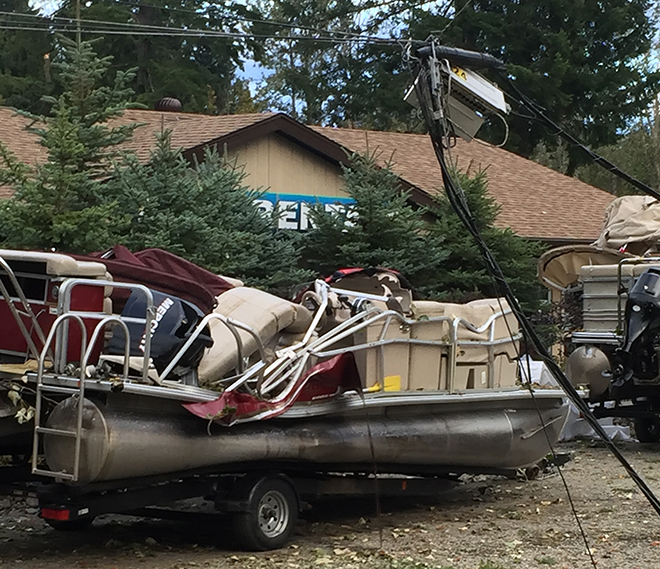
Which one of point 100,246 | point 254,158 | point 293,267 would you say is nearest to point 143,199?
point 100,246

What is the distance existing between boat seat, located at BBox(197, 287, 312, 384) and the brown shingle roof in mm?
11868

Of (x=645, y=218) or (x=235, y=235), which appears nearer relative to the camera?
(x=235, y=235)

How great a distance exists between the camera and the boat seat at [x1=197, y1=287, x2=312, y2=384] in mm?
8234

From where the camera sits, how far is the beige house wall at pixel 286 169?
1835cm

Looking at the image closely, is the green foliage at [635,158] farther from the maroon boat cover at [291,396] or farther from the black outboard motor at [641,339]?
the maroon boat cover at [291,396]

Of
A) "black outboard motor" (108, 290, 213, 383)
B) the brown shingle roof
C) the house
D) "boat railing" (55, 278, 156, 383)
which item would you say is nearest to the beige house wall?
the house

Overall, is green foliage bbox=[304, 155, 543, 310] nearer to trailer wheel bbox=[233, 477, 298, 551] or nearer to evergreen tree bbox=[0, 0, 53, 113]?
trailer wheel bbox=[233, 477, 298, 551]

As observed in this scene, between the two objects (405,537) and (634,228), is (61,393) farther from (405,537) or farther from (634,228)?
(634,228)

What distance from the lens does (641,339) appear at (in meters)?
13.0

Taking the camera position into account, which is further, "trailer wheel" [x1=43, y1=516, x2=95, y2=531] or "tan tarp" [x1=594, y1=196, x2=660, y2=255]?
"tan tarp" [x1=594, y1=196, x2=660, y2=255]

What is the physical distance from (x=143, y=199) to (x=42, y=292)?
242 inches

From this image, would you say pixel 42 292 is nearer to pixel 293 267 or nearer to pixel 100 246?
pixel 100 246

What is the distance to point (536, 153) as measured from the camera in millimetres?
41656

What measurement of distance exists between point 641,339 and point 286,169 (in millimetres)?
7611
